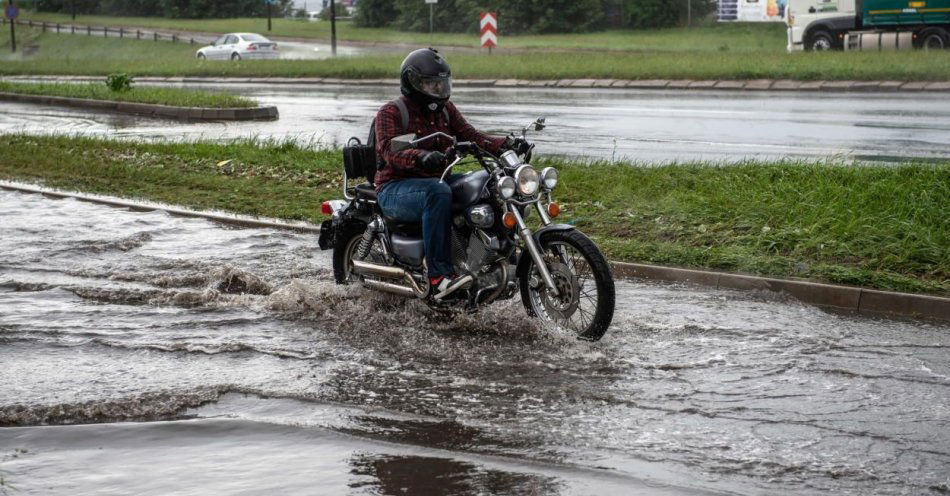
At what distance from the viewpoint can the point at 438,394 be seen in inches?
231

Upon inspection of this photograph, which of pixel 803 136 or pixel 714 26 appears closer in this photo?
pixel 803 136

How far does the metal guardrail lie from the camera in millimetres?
64625

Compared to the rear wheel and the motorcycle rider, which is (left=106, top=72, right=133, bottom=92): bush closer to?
the rear wheel

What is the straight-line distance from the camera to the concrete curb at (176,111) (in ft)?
71.1

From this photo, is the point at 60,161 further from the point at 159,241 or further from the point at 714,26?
the point at 714,26

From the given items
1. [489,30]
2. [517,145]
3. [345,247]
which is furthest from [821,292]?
[489,30]

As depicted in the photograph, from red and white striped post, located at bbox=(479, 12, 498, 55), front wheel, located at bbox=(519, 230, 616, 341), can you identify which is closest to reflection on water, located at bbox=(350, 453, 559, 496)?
front wheel, located at bbox=(519, 230, 616, 341)

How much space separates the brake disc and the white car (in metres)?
43.9

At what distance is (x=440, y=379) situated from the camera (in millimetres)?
6133

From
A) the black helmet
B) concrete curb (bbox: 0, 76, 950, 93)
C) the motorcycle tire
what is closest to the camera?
the black helmet

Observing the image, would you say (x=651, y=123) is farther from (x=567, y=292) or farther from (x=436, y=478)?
(x=436, y=478)

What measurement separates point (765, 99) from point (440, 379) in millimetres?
17732

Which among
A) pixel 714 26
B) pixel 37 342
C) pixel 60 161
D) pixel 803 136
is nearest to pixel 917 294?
pixel 37 342

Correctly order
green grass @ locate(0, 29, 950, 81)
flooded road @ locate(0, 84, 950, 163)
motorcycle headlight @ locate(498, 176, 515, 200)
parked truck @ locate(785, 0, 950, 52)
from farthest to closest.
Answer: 1. parked truck @ locate(785, 0, 950, 52)
2. green grass @ locate(0, 29, 950, 81)
3. flooded road @ locate(0, 84, 950, 163)
4. motorcycle headlight @ locate(498, 176, 515, 200)
